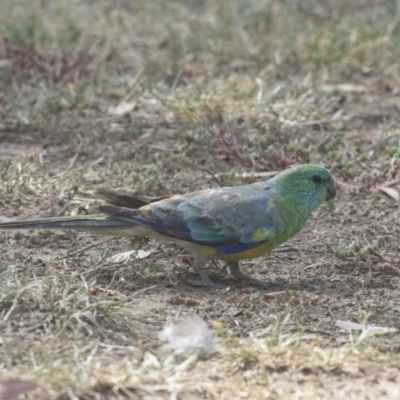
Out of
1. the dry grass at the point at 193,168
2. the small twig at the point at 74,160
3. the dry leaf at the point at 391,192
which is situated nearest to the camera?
the dry grass at the point at 193,168

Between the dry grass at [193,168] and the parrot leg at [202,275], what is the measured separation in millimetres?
82

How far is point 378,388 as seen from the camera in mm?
3795

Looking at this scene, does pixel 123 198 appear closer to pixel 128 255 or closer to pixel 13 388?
pixel 128 255

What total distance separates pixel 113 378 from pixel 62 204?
249 centimetres

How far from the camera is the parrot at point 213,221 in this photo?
5.00m

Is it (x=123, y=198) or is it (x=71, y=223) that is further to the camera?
(x=123, y=198)

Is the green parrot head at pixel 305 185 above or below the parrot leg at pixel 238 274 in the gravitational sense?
above

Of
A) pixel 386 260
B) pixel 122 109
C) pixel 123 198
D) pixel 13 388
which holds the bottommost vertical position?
pixel 122 109

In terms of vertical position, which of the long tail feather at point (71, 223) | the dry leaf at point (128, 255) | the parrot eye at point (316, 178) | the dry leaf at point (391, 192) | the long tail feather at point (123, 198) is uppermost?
the parrot eye at point (316, 178)

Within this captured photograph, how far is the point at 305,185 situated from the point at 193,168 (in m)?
1.59

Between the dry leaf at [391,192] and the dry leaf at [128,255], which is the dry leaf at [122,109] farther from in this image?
the dry leaf at [128,255]

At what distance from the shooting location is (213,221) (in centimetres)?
502

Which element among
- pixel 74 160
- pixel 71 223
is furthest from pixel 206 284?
pixel 74 160

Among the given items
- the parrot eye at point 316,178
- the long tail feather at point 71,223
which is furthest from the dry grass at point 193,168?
the parrot eye at point 316,178
